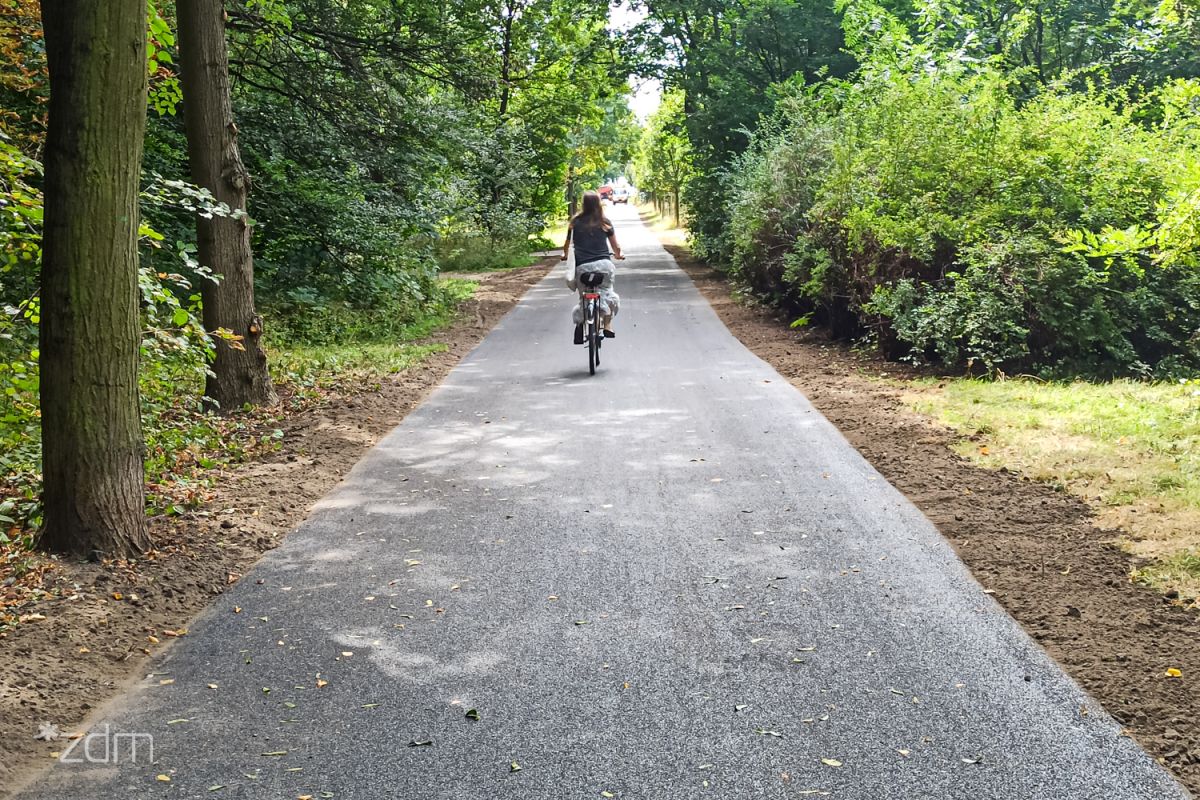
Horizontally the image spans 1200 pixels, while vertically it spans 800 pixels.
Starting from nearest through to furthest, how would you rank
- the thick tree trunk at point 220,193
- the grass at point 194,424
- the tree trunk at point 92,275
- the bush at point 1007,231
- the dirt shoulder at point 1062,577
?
1. the dirt shoulder at point 1062,577
2. the tree trunk at point 92,275
3. the grass at point 194,424
4. the thick tree trunk at point 220,193
5. the bush at point 1007,231

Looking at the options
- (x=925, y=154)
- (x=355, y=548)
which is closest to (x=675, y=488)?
(x=355, y=548)

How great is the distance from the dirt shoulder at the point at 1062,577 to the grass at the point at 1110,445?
18 cm

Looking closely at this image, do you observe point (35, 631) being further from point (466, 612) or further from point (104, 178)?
point (104, 178)

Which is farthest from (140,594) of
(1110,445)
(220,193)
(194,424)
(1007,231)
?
(1007,231)

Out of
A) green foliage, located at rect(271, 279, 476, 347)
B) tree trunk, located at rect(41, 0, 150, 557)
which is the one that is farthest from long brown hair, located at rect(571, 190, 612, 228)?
tree trunk, located at rect(41, 0, 150, 557)

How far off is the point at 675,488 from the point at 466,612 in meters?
2.54

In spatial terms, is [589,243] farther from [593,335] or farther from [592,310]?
[593,335]

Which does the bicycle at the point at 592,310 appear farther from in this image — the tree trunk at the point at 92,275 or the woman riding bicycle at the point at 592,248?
the tree trunk at the point at 92,275

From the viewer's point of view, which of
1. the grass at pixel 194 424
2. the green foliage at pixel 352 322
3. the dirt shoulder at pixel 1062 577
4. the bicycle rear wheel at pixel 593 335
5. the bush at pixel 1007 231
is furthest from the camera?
the green foliage at pixel 352 322

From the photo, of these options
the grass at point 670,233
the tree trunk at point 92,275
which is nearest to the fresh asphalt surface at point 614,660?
the tree trunk at point 92,275

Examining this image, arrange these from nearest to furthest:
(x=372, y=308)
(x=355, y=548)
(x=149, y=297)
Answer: (x=355, y=548) → (x=149, y=297) → (x=372, y=308)

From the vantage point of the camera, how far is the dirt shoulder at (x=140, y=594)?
3861 mm

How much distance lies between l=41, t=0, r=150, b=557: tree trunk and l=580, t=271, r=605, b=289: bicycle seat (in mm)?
7452

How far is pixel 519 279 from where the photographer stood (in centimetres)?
2850
